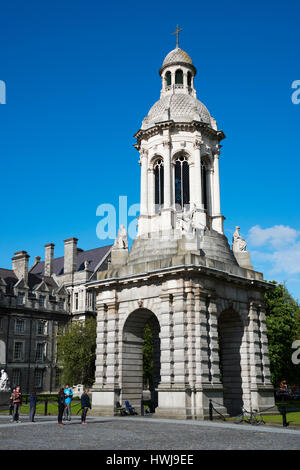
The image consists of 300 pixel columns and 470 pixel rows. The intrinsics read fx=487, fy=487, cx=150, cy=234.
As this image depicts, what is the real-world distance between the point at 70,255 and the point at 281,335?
38441 millimetres

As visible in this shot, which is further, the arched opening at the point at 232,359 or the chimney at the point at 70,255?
the chimney at the point at 70,255

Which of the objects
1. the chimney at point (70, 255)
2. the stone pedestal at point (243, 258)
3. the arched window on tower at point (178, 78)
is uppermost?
the arched window on tower at point (178, 78)

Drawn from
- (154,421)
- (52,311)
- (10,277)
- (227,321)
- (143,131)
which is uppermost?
(143,131)

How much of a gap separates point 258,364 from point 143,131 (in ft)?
62.4

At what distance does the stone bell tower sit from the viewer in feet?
95.1

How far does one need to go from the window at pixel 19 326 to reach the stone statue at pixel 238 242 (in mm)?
41607

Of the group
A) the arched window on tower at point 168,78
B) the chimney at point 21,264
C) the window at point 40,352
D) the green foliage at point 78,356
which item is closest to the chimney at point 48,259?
the chimney at point 21,264

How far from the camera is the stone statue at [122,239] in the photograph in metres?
35.6

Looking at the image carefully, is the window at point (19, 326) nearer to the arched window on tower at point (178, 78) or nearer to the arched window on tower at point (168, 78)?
the arched window on tower at point (168, 78)

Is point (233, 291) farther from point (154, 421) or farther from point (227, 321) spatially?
point (154, 421)

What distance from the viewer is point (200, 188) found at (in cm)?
3556

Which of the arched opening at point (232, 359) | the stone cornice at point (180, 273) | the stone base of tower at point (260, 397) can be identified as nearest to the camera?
the stone cornice at point (180, 273)

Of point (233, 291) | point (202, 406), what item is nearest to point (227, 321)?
point (233, 291)
